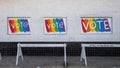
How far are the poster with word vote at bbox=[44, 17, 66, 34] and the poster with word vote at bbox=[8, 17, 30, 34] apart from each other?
819mm

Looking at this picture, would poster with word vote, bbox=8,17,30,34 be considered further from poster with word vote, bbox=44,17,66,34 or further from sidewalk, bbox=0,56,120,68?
sidewalk, bbox=0,56,120,68

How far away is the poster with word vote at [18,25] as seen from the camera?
1386 cm

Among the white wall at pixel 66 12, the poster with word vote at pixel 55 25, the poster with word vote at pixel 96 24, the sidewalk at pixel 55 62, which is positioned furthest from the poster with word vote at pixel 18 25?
the poster with word vote at pixel 96 24

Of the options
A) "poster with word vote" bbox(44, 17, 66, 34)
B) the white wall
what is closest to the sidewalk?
the white wall

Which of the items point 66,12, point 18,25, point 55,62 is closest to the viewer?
point 55,62

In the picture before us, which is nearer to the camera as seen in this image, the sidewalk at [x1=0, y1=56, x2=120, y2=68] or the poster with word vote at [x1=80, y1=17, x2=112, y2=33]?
the sidewalk at [x1=0, y1=56, x2=120, y2=68]

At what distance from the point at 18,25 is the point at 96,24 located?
3360mm

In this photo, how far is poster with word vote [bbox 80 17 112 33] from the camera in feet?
45.3

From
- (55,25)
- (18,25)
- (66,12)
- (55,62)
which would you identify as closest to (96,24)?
(66,12)

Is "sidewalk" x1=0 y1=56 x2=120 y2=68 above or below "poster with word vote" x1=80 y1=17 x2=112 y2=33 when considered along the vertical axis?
below

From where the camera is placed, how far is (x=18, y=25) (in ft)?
45.6

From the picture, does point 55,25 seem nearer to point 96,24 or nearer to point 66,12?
point 66,12

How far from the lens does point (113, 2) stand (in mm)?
13773

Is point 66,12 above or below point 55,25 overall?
above
